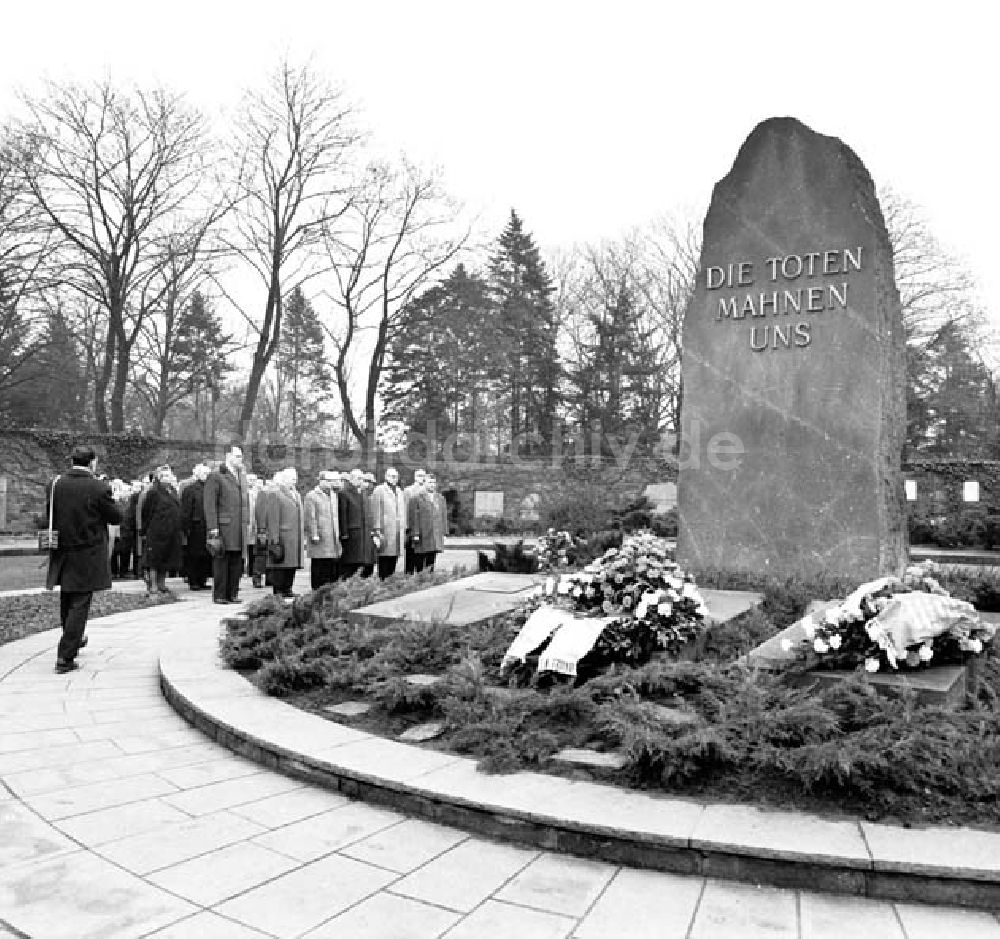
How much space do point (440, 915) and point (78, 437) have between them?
80.1 feet

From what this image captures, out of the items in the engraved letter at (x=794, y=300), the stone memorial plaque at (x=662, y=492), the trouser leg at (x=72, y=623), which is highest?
the engraved letter at (x=794, y=300)

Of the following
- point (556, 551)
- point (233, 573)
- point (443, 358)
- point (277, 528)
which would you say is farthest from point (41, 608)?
point (443, 358)

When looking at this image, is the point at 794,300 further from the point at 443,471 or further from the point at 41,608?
the point at 443,471

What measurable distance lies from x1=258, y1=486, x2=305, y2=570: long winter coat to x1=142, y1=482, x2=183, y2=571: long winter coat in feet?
5.75

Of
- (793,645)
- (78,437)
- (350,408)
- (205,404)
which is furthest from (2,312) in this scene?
(793,645)

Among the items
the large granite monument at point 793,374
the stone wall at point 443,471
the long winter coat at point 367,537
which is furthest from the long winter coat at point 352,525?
the stone wall at point 443,471

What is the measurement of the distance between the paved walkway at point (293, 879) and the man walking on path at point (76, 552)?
7.69 feet

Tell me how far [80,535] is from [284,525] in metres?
4.18

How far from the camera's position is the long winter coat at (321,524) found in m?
10.9

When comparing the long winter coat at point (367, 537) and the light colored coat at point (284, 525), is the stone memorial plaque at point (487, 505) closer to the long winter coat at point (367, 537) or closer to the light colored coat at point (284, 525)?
the long winter coat at point (367, 537)

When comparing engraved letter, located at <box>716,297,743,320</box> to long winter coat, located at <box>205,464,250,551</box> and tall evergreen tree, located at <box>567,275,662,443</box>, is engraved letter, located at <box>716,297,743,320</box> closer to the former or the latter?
long winter coat, located at <box>205,464,250,551</box>

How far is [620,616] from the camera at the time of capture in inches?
209

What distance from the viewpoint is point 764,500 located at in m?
8.05

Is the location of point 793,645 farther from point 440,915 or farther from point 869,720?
point 440,915
